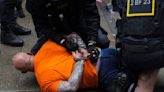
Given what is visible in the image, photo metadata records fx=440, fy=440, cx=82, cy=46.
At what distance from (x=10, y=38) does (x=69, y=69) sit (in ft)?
4.52

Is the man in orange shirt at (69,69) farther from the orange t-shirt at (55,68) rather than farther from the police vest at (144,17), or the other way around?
the police vest at (144,17)

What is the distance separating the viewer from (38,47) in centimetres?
410

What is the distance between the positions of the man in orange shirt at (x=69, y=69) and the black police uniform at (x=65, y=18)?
136 millimetres

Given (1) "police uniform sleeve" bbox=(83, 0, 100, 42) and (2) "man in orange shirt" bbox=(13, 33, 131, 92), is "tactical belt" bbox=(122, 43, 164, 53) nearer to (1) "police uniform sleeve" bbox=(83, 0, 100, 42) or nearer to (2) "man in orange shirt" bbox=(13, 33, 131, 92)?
(2) "man in orange shirt" bbox=(13, 33, 131, 92)

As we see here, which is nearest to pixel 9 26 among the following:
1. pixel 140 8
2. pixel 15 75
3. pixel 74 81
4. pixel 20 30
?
pixel 20 30

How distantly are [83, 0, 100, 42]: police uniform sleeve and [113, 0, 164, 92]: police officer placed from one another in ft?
1.39

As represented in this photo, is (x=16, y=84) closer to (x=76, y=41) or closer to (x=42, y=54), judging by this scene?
(x=42, y=54)

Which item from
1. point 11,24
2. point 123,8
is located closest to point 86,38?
point 123,8

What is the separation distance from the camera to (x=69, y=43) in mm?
3857

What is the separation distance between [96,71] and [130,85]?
0.34 m

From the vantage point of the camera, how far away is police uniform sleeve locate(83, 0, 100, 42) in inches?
A: 156

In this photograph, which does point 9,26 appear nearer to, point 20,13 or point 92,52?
point 20,13

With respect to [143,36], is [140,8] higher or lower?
higher

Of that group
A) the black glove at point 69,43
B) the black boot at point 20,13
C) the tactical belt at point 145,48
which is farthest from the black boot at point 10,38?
the tactical belt at point 145,48
